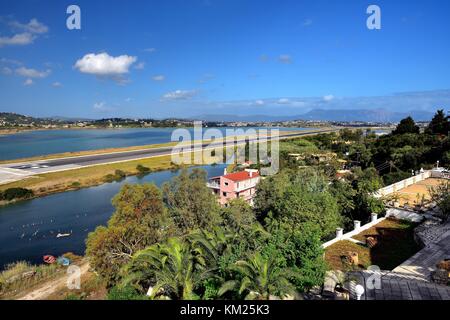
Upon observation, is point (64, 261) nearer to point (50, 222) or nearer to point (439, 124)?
point (50, 222)

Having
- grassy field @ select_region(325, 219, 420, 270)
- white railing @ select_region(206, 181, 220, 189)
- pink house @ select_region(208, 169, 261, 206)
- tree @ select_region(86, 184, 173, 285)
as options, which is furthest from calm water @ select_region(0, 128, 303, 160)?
grassy field @ select_region(325, 219, 420, 270)

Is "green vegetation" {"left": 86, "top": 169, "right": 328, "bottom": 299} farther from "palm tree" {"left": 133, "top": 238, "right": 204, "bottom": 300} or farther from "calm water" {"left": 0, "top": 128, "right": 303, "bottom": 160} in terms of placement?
"calm water" {"left": 0, "top": 128, "right": 303, "bottom": 160}

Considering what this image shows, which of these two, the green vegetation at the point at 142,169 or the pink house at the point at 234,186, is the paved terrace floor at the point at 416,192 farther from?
the green vegetation at the point at 142,169

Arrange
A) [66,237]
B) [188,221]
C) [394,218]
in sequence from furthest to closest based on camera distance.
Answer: [66,237], [394,218], [188,221]
